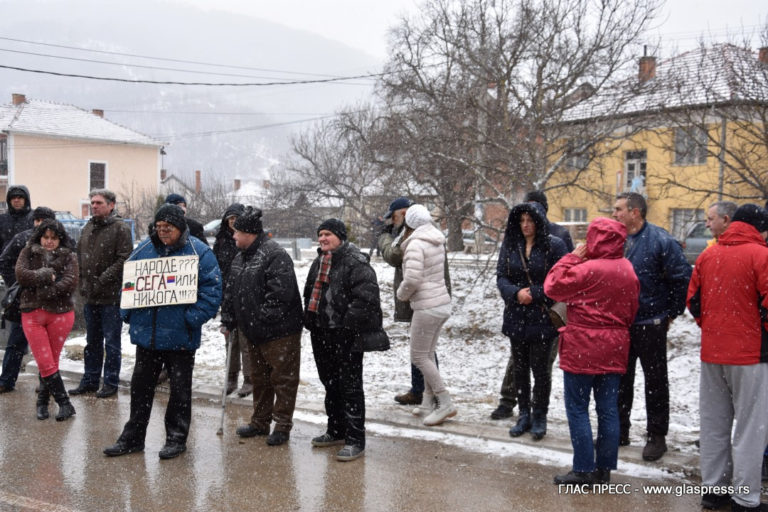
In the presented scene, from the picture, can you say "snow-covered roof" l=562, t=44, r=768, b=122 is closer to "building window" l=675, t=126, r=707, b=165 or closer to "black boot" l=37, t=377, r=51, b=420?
"building window" l=675, t=126, r=707, b=165

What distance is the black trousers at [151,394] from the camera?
564 centimetres

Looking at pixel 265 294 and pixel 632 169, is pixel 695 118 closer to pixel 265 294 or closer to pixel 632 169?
pixel 265 294

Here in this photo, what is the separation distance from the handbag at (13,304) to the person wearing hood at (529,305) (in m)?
4.79

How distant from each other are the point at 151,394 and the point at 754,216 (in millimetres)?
4787

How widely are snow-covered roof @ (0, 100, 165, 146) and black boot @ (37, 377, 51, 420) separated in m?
41.3

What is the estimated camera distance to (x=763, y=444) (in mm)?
4352

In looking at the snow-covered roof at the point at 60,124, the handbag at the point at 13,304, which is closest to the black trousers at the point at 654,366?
the handbag at the point at 13,304

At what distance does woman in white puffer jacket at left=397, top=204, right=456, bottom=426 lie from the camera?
244 inches

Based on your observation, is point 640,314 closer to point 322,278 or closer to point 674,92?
point 322,278

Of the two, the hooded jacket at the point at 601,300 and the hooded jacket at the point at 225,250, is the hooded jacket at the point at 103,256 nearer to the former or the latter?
the hooded jacket at the point at 225,250

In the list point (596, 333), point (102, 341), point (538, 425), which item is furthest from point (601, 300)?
point (102, 341)

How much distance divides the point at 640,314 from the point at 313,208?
1246 inches

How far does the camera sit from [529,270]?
5809 mm

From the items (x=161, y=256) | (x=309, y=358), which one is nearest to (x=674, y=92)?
(x=309, y=358)
